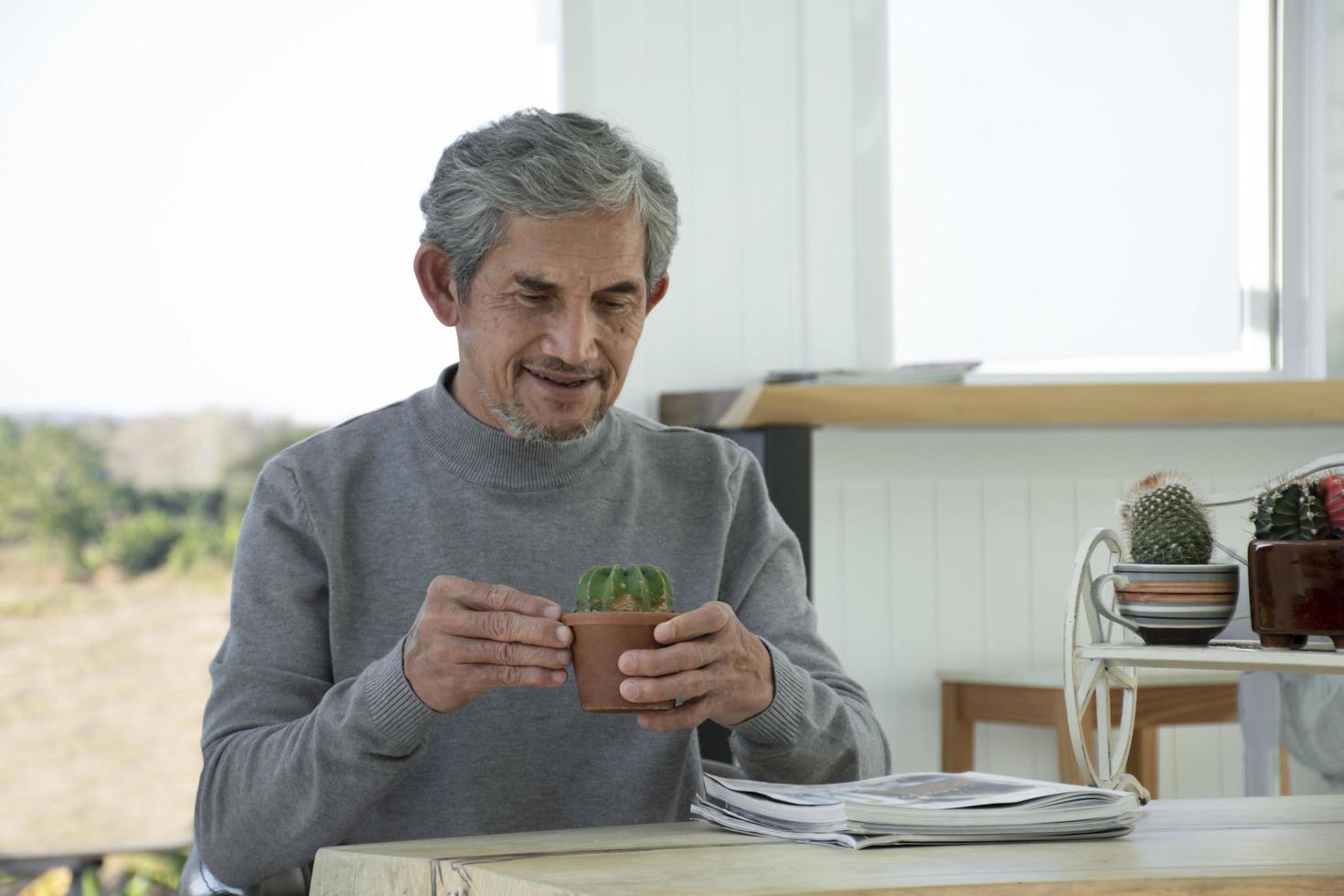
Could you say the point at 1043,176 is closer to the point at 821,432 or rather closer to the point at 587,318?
the point at 821,432

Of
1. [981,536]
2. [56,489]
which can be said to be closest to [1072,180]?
[981,536]

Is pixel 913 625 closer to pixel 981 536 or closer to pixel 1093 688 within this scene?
pixel 981 536

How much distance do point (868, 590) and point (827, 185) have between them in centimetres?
91

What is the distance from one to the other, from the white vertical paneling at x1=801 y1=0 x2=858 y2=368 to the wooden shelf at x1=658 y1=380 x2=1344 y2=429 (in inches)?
16.1

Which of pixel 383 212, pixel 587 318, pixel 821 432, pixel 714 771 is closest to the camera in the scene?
pixel 587 318

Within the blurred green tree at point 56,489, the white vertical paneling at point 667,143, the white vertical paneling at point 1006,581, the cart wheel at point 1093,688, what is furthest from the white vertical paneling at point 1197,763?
the blurred green tree at point 56,489

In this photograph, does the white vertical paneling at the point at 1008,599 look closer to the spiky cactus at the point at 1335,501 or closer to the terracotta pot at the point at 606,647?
the spiky cactus at the point at 1335,501

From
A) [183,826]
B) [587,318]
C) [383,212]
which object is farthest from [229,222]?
[587,318]

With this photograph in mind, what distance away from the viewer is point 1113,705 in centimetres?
292

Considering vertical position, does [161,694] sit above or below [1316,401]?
below

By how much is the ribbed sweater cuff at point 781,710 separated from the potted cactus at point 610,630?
191 mm

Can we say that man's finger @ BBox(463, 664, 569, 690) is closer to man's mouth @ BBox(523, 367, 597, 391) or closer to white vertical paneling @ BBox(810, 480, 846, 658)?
man's mouth @ BBox(523, 367, 597, 391)

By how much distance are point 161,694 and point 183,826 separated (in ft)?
1.33

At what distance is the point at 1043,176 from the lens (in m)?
3.41
